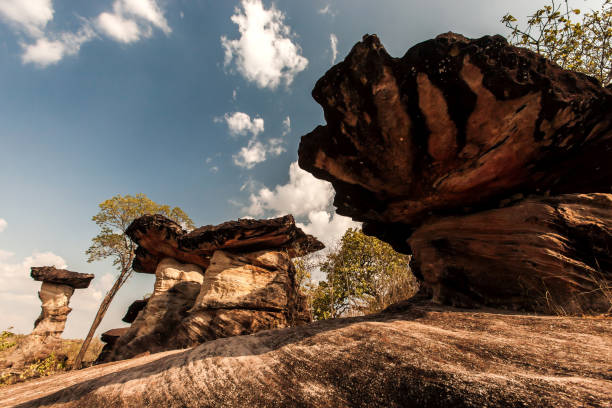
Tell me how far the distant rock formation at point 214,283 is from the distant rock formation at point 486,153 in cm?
535

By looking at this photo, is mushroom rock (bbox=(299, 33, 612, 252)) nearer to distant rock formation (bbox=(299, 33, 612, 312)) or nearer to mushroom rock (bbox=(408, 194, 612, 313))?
distant rock formation (bbox=(299, 33, 612, 312))

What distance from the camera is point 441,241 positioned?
532cm

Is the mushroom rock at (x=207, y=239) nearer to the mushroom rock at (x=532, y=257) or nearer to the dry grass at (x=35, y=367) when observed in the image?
the dry grass at (x=35, y=367)

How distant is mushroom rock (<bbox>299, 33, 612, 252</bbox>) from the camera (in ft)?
13.0

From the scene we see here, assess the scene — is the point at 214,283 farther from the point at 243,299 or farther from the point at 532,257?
the point at 532,257

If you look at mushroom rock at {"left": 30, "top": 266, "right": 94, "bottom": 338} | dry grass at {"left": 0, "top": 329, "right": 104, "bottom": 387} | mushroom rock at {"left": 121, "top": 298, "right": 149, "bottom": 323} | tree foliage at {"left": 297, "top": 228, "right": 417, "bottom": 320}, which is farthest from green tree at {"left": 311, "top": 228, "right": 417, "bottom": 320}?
mushroom rock at {"left": 30, "top": 266, "right": 94, "bottom": 338}

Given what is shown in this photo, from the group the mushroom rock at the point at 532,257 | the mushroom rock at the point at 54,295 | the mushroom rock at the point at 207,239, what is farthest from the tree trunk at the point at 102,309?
the mushroom rock at the point at 532,257

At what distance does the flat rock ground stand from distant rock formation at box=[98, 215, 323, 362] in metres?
4.27

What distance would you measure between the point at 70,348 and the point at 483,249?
91.2 ft

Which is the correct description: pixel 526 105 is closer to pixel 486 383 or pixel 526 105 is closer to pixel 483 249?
pixel 483 249

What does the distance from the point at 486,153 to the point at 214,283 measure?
28.9 feet

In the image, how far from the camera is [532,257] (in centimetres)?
406

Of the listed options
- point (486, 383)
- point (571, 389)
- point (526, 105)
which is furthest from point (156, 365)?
point (526, 105)

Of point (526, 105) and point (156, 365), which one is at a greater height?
point (526, 105)
